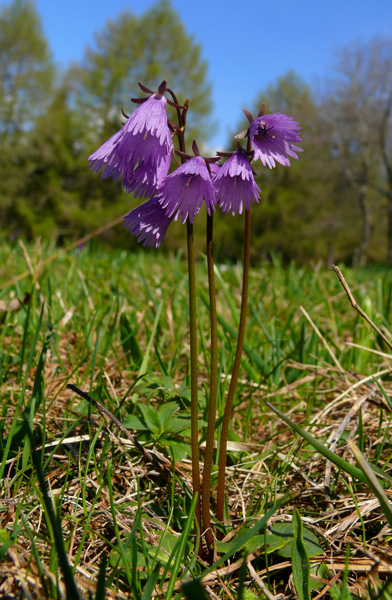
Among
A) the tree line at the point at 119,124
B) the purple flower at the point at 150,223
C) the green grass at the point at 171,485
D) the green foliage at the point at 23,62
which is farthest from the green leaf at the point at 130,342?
the green foliage at the point at 23,62

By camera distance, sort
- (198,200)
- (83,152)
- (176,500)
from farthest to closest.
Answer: (83,152)
(176,500)
(198,200)

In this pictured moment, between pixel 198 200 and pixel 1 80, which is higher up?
pixel 1 80

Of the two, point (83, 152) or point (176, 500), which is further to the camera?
point (83, 152)

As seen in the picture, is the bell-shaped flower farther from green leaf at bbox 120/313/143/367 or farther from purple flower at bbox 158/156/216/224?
green leaf at bbox 120/313/143/367

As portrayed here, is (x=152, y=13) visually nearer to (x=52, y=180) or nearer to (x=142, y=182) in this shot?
(x=52, y=180)

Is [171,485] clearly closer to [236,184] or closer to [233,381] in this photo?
[233,381]

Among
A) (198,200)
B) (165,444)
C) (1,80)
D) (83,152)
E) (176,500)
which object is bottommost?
(176,500)

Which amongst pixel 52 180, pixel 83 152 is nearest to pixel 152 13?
pixel 83 152

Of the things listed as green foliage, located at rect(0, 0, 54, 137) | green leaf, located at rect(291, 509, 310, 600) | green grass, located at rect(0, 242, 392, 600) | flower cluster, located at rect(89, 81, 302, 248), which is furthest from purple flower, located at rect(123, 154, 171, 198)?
green foliage, located at rect(0, 0, 54, 137)

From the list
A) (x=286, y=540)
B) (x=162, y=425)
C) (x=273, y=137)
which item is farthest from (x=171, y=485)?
(x=273, y=137)
